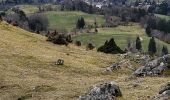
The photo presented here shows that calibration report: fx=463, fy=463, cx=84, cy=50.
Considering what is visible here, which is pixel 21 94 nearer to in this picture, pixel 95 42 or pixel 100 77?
pixel 100 77

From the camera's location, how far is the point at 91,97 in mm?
27812

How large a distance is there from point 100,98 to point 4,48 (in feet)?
92.9

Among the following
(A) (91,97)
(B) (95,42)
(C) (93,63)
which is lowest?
(B) (95,42)

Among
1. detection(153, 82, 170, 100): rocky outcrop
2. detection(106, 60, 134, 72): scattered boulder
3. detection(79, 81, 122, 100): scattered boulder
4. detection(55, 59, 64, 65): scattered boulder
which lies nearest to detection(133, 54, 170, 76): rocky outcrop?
detection(106, 60, 134, 72): scattered boulder

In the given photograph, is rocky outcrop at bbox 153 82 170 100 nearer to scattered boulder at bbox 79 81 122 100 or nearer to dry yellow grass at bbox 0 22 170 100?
dry yellow grass at bbox 0 22 170 100

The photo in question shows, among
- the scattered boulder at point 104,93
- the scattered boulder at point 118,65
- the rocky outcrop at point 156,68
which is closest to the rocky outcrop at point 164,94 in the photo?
the scattered boulder at point 104,93

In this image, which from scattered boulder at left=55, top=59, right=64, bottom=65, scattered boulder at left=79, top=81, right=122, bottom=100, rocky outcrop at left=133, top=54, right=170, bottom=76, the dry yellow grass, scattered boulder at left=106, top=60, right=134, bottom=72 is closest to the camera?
scattered boulder at left=79, top=81, right=122, bottom=100

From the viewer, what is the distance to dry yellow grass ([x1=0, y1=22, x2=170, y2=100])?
109ft

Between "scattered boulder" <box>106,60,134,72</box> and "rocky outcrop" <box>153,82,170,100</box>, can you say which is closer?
"rocky outcrop" <box>153,82,170,100</box>

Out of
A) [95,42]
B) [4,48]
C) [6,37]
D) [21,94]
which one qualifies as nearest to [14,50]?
[4,48]

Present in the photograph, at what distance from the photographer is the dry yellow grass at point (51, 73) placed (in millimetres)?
33312

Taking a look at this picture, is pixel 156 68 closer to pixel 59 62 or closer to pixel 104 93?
pixel 104 93

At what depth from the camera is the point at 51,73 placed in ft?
143

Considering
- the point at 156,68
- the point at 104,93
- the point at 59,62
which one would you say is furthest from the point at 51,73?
the point at 104,93
